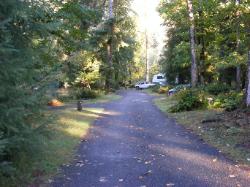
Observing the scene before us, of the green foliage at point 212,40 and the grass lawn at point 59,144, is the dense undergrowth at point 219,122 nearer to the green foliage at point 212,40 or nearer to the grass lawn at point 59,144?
the green foliage at point 212,40

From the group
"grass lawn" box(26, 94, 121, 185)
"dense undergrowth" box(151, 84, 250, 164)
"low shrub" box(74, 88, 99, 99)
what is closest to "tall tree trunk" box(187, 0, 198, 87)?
"dense undergrowth" box(151, 84, 250, 164)

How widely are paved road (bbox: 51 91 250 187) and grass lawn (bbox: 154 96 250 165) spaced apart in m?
0.38

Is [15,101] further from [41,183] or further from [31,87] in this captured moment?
[41,183]

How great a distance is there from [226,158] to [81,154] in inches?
142

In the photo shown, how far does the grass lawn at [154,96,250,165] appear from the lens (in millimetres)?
10656

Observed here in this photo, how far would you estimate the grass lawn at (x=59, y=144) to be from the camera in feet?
27.0

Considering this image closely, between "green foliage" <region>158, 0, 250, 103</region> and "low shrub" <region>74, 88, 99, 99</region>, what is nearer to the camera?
"green foliage" <region>158, 0, 250, 103</region>

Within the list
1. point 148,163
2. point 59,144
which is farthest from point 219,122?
point 148,163

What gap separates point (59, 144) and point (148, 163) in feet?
11.1

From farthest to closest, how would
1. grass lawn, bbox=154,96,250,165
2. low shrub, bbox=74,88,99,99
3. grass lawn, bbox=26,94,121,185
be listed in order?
low shrub, bbox=74,88,99,99
grass lawn, bbox=154,96,250,165
grass lawn, bbox=26,94,121,185

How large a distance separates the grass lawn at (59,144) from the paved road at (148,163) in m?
0.29

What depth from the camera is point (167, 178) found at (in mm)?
8227

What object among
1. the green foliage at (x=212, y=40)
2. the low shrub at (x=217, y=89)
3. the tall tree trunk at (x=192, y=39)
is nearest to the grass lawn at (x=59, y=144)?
the green foliage at (x=212, y=40)

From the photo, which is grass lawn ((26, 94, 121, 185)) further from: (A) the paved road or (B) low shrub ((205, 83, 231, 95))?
(B) low shrub ((205, 83, 231, 95))
